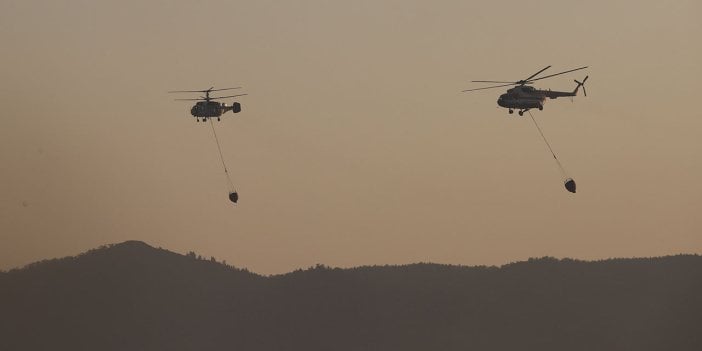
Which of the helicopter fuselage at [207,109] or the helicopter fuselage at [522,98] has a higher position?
the helicopter fuselage at [207,109]

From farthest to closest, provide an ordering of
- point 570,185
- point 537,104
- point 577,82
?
point 577,82 → point 537,104 → point 570,185

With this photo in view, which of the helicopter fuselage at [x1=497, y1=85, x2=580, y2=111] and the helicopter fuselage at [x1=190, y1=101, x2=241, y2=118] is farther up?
the helicopter fuselage at [x1=190, y1=101, x2=241, y2=118]

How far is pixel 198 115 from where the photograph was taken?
13888 cm

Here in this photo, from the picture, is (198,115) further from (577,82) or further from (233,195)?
(577,82)

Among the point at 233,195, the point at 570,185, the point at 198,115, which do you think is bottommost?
the point at 570,185

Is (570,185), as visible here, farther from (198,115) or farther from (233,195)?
(198,115)

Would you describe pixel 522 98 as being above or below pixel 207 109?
below

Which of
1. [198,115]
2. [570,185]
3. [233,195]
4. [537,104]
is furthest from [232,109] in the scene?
[570,185]

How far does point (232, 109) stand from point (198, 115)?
5.15 m

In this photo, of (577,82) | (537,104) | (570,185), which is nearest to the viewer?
(570,185)

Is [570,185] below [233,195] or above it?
below

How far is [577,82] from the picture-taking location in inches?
5748

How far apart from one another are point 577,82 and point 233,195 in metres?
→ 43.3

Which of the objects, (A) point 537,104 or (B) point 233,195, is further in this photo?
(A) point 537,104
